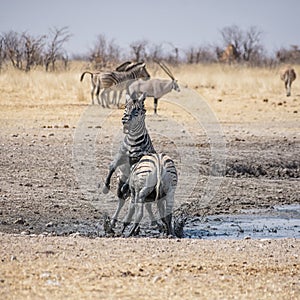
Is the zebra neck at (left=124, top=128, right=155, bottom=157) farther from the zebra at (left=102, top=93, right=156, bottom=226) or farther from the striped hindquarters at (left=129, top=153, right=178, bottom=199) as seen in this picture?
the striped hindquarters at (left=129, top=153, right=178, bottom=199)

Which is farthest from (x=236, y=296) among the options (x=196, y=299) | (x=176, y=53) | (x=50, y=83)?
(x=176, y=53)

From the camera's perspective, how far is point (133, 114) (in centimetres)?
916

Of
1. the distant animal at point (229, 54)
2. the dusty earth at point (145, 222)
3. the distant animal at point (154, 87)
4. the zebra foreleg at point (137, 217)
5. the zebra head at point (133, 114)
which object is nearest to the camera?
the dusty earth at point (145, 222)

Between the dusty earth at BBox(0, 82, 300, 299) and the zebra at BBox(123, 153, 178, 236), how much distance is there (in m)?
0.39

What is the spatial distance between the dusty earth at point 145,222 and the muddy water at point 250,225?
358 mm

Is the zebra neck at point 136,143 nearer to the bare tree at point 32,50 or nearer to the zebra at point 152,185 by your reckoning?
the zebra at point 152,185

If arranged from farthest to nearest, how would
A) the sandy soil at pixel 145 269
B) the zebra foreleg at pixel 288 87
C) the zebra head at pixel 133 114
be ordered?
the zebra foreleg at pixel 288 87, the zebra head at pixel 133 114, the sandy soil at pixel 145 269

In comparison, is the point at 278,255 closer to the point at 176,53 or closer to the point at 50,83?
the point at 50,83

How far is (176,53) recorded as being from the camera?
45906 millimetres

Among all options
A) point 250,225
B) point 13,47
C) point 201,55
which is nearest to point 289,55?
point 201,55

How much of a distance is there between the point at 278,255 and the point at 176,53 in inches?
1524

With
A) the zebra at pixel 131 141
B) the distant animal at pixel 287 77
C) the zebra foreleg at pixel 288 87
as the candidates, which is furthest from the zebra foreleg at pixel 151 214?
the distant animal at pixel 287 77

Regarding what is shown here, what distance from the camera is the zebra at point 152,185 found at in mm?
8695

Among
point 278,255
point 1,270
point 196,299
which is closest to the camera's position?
point 196,299
